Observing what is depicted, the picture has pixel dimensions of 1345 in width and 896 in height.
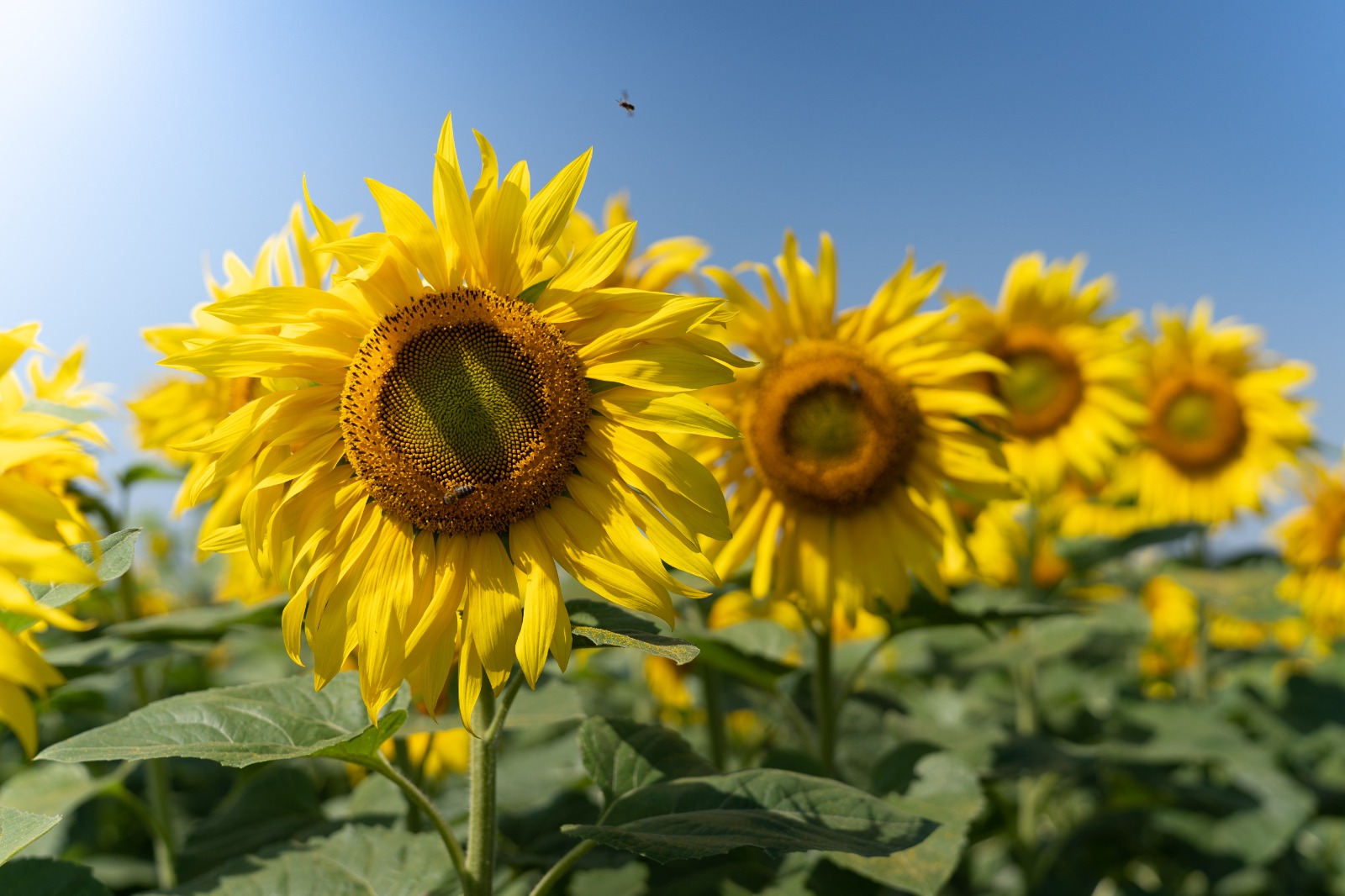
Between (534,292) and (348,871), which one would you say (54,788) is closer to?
(348,871)

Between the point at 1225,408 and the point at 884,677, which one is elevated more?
the point at 1225,408

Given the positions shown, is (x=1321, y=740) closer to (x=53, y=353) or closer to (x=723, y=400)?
(x=723, y=400)

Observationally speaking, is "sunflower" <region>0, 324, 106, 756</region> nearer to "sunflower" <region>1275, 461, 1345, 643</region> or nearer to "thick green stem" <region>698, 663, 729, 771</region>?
"thick green stem" <region>698, 663, 729, 771</region>

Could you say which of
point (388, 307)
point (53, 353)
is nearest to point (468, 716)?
point (388, 307)

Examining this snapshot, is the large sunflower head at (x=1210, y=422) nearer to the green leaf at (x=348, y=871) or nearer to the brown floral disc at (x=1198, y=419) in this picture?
the brown floral disc at (x=1198, y=419)

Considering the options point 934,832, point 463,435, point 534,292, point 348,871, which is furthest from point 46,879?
point 934,832

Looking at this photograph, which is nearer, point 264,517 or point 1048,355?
point 264,517
